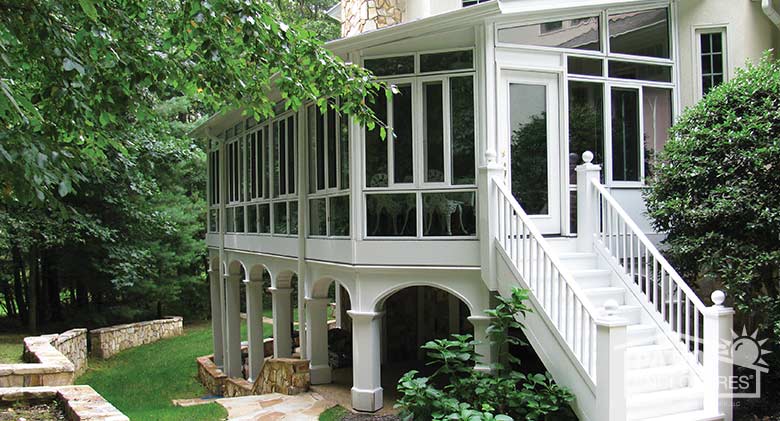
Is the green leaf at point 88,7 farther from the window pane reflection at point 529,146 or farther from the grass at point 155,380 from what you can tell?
the grass at point 155,380

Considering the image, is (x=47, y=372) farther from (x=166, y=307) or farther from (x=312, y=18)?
(x=312, y=18)

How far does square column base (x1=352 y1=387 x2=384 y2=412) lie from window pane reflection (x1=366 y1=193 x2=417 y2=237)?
1.98 metres

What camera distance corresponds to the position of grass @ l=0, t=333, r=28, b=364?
443 inches

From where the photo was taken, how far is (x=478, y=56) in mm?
7473

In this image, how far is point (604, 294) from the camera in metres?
6.85

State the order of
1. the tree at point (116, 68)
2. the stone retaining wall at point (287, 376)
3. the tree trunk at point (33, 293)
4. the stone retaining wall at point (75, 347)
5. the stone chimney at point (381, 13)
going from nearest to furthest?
the tree at point (116, 68) → the stone retaining wall at point (287, 376) → the stone chimney at point (381, 13) → the stone retaining wall at point (75, 347) → the tree trunk at point (33, 293)

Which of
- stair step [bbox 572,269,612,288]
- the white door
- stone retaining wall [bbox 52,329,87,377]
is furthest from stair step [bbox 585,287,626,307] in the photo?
stone retaining wall [bbox 52,329,87,377]

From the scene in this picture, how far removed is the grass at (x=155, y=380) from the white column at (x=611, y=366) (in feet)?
16.5

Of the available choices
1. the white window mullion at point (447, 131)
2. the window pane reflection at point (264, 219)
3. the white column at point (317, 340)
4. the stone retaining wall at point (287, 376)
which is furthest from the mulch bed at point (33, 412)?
the white window mullion at point (447, 131)

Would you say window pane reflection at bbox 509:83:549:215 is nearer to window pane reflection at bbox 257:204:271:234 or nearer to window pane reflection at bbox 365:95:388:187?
window pane reflection at bbox 365:95:388:187

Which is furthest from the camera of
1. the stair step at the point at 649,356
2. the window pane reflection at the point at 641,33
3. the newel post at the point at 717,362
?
the window pane reflection at the point at 641,33

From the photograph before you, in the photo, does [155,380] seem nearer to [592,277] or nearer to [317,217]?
[317,217]

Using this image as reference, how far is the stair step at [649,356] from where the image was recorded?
20.2 feet

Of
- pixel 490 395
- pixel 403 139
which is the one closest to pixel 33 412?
pixel 490 395
